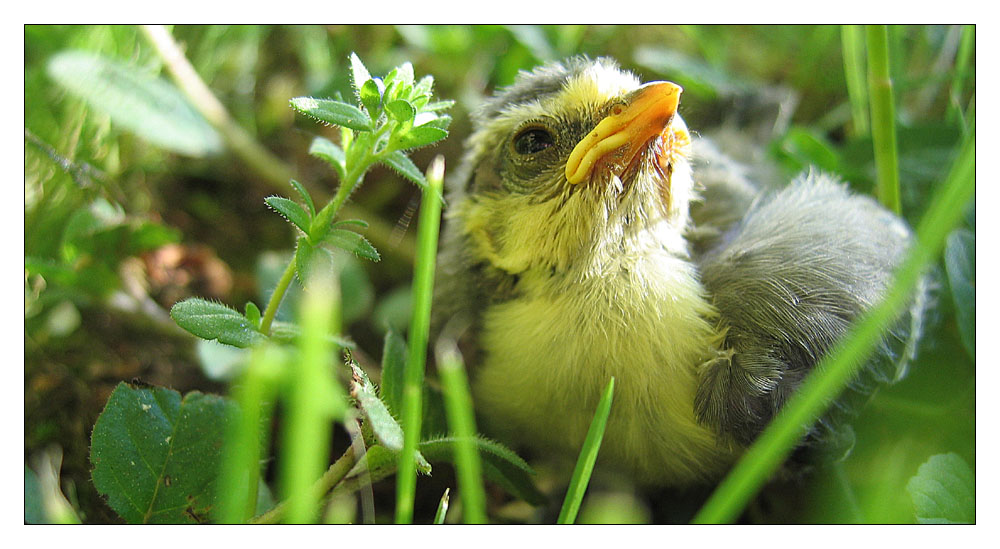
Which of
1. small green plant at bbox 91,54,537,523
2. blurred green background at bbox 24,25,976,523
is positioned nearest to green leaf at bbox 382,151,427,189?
small green plant at bbox 91,54,537,523

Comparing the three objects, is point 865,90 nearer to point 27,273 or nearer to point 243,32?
point 243,32

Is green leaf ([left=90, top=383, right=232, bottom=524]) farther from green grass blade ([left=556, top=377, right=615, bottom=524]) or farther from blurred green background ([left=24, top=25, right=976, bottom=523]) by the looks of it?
green grass blade ([left=556, top=377, right=615, bottom=524])

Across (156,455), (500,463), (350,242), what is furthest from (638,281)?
(156,455)

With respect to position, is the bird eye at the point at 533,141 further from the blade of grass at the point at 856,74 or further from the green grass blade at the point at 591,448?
the blade of grass at the point at 856,74

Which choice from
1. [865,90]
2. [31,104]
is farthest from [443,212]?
[865,90]

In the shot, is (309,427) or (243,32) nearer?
(309,427)

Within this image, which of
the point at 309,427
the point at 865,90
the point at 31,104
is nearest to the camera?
the point at 309,427

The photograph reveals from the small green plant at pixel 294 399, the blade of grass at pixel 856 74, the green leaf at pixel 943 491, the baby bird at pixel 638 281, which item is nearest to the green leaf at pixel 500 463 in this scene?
the small green plant at pixel 294 399
